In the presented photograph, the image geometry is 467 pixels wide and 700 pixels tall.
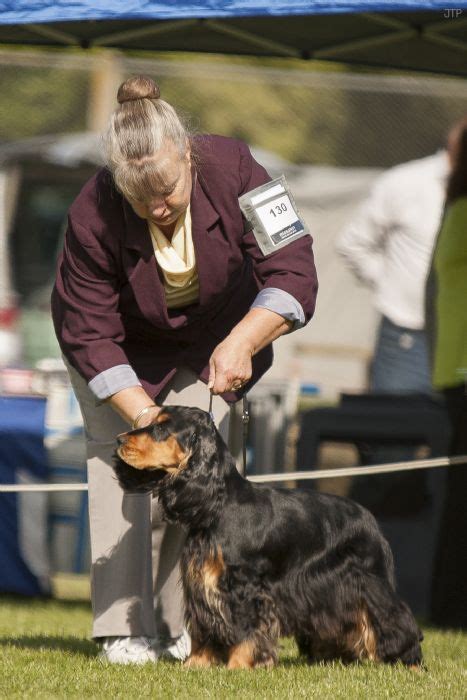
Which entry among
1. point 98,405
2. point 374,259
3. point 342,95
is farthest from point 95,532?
point 342,95

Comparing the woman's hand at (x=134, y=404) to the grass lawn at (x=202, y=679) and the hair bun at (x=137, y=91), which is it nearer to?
the grass lawn at (x=202, y=679)

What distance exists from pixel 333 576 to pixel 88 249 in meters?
1.32

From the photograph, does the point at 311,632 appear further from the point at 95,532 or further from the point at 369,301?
the point at 369,301

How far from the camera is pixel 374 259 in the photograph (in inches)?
279

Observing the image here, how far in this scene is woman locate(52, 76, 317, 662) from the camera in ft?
12.0

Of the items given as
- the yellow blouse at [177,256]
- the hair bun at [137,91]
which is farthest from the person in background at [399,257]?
the hair bun at [137,91]

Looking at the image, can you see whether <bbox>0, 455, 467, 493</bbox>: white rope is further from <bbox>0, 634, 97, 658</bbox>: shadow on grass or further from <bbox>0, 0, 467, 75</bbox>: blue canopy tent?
<bbox>0, 0, 467, 75</bbox>: blue canopy tent

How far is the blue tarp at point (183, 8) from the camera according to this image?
13.5 feet

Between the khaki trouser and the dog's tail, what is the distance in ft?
2.23

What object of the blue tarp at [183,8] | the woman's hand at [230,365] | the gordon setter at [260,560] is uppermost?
the blue tarp at [183,8]

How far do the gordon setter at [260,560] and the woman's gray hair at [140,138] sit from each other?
70cm

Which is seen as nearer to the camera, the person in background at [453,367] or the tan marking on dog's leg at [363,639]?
the tan marking on dog's leg at [363,639]

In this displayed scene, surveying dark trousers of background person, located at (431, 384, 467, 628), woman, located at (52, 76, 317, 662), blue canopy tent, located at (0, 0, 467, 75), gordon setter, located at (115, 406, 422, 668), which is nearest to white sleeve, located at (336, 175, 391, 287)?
blue canopy tent, located at (0, 0, 467, 75)

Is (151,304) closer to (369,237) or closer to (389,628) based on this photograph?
(389,628)
